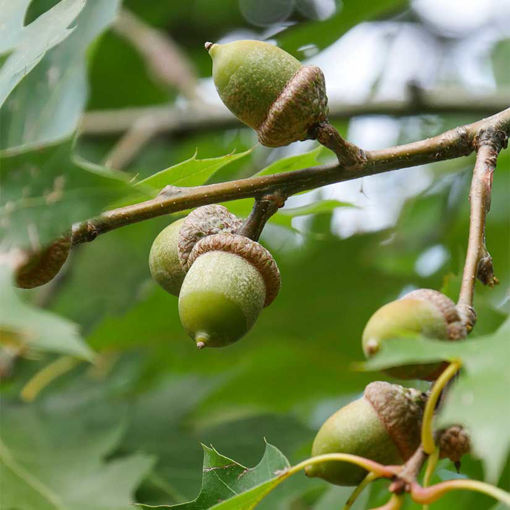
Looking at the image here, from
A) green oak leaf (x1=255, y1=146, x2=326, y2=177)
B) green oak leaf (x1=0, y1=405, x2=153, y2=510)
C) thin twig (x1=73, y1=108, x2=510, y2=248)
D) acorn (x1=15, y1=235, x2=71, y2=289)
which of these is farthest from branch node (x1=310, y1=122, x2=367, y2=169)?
green oak leaf (x1=0, y1=405, x2=153, y2=510)

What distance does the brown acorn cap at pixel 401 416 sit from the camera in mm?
1051

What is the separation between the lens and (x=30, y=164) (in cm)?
101

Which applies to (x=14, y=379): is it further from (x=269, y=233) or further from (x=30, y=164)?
(x=30, y=164)

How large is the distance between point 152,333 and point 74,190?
1.31 meters

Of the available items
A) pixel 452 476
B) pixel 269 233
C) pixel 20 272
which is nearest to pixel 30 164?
pixel 20 272

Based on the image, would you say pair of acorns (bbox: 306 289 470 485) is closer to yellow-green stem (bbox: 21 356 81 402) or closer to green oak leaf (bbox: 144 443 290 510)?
green oak leaf (bbox: 144 443 290 510)

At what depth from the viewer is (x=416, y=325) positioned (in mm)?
981

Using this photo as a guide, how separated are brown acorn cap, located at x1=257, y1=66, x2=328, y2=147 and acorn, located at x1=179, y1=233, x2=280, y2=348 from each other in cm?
14

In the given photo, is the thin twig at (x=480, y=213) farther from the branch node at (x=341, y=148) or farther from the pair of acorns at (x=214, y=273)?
the pair of acorns at (x=214, y=273)

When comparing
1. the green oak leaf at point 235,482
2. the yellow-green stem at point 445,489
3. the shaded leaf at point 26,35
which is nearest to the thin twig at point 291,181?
the shaded leaf at point 26,35

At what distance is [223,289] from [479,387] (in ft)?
1.28

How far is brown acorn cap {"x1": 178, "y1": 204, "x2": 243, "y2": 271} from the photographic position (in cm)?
120

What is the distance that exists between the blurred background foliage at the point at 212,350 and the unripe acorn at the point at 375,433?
31 cm

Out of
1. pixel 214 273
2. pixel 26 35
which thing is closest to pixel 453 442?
pixel 214 273
